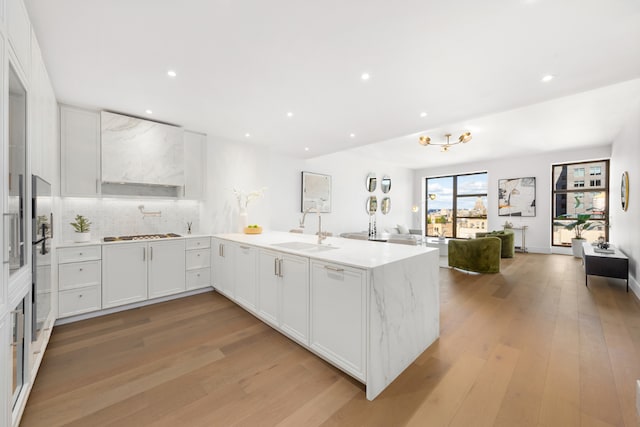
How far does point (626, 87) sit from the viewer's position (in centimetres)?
327

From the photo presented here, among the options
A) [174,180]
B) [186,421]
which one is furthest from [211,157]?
[186,421]

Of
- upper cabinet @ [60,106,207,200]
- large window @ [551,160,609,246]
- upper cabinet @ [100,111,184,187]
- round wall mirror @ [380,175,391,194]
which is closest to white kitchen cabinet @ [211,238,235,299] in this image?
upper cabinet @ [60,106,207,200]

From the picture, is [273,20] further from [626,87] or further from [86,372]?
[626,87]

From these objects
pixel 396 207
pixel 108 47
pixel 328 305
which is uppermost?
pixel 108 47

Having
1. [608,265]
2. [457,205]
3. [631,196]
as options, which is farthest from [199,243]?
[457,205]

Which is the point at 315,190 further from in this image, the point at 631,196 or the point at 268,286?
the point at 631,196

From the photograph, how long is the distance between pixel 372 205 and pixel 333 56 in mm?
6371

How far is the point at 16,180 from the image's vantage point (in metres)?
1.49

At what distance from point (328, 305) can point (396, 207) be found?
7.83 m

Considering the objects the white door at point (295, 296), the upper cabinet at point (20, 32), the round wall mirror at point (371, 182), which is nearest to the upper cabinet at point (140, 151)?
the upper cabinet at point (20, 32)

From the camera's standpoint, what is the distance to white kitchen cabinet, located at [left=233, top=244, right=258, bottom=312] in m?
2.96

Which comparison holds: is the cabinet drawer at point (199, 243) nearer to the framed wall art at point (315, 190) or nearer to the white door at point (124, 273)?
the white door at point (124, 273)

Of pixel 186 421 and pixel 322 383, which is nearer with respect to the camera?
pixel 186 421

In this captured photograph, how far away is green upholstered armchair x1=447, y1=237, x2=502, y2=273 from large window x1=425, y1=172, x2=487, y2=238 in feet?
13.4
